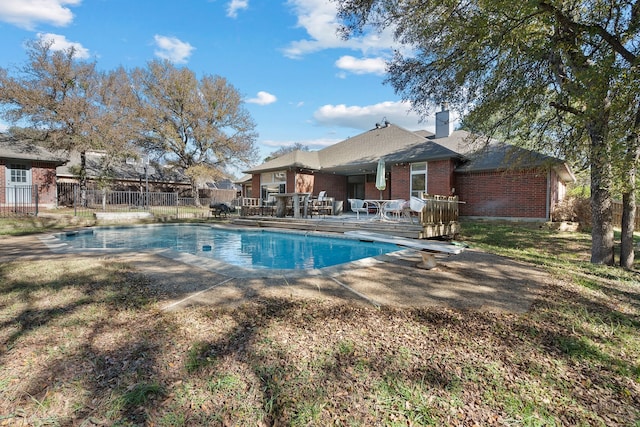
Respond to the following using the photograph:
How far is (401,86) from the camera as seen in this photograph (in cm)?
899

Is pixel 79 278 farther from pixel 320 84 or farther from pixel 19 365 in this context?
pixel 320 84

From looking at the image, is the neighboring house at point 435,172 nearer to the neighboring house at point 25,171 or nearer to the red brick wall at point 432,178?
the red brick wall at point 432,178

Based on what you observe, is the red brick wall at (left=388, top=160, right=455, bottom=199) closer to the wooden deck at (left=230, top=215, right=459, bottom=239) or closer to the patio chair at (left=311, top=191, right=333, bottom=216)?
the wooden deck at (left=230, top=215, right=459, bottom=239)

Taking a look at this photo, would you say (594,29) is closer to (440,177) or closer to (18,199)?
(440,177)

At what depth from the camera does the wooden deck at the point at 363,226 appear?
990 cm

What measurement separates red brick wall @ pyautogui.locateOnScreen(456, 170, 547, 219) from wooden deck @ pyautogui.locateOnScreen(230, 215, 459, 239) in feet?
13.1

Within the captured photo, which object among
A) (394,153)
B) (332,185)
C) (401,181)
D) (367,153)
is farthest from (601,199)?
(332,185)

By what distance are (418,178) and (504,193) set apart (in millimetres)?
3989

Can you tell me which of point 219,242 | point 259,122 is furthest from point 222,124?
point 219,242

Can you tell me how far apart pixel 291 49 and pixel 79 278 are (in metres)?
13.2

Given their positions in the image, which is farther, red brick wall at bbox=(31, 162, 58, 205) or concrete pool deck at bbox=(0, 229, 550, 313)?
Answer: red brick wall at bbox=(31, 162, 58, 205)

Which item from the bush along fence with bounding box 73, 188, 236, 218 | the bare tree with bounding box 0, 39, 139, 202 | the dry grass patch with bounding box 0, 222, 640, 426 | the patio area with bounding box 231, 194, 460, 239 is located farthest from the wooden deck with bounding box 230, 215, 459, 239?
the bare tree with bounding box 0, 39, 139, 202

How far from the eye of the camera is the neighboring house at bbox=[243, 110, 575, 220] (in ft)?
43.2

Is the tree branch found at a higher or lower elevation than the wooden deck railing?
higher
